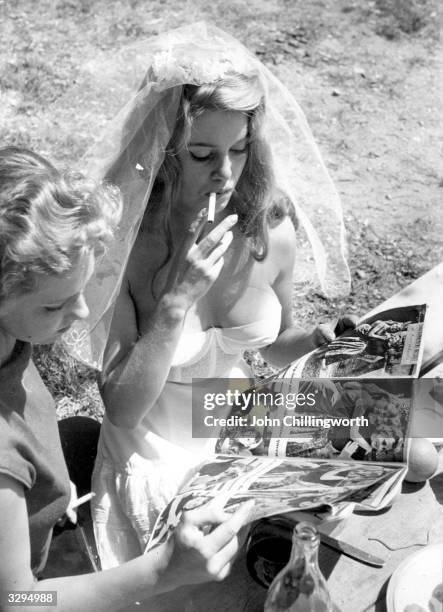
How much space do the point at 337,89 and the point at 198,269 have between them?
12.5 ft

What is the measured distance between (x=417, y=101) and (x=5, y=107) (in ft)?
9.43

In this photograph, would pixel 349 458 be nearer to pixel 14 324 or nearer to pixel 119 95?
pixel 14 324

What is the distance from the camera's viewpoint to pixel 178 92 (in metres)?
1.95

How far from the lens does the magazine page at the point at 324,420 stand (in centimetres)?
158

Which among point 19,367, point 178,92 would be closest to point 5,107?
point 178,92

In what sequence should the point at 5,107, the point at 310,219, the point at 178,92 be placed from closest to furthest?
the point at 178,92 → the point at 310,219 → the point at 5,107

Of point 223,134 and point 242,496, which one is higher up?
point 223,134

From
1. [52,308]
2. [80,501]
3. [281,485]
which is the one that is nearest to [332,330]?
[281,485]

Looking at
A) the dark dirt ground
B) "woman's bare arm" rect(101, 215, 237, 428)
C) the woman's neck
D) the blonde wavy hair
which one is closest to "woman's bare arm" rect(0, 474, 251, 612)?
the woman's neck

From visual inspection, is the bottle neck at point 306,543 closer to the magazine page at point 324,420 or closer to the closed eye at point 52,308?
the magazine page at point 324,420

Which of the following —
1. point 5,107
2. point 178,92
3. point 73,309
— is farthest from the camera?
point 5,107

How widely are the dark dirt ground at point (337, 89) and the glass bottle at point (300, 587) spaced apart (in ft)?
6.27

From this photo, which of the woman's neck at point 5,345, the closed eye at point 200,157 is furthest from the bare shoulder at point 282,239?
the woman's neck at point 5,345

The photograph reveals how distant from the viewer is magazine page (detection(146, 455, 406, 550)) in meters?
1.44
